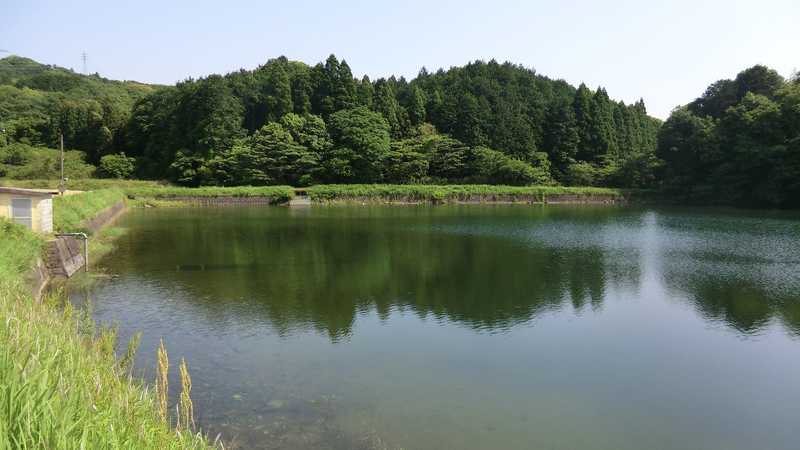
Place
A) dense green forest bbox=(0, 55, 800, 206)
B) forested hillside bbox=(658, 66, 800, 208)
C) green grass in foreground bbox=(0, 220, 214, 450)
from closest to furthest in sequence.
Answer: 1. green grass in foreground bbox=(0, 220, 214, 450)
2. forested hillside bbox=(658, 66, 800, 208)
3. dense green forest bbox=(0, 55, 800, 206)

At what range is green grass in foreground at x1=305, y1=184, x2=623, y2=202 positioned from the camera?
41.4m

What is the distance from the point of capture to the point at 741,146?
124 feet

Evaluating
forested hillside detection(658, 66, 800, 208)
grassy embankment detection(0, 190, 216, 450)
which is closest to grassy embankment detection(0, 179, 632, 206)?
forested hillside detection(658, 66, 800, 208)

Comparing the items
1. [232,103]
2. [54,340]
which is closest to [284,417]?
[54,340]

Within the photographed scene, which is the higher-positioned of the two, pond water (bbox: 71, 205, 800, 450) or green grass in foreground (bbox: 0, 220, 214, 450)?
green grass in foreground (bbox: 0, 220, 214, 450)

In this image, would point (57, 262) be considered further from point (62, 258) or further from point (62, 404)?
point (62, 404)

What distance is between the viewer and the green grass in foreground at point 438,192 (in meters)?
41.4

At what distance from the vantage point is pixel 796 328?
1020 cm

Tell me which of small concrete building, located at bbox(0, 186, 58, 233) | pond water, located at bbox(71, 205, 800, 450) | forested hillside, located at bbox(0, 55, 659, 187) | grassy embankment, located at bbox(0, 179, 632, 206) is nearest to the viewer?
pond water, located at bbox(71, 205, 800, 450)

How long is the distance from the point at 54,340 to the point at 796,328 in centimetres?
1143

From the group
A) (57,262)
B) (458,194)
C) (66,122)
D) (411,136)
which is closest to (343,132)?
(411,136)

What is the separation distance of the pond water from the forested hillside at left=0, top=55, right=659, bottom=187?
25764mm

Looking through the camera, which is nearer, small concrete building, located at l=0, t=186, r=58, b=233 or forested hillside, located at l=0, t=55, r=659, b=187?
small concrete building, located at l=0, t=186, r=58, b=233

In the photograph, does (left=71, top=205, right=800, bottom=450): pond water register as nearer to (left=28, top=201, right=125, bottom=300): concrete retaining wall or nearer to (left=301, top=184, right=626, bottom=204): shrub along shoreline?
(left=28, top=201, right=125, bottom=300): concrete retaining wall
